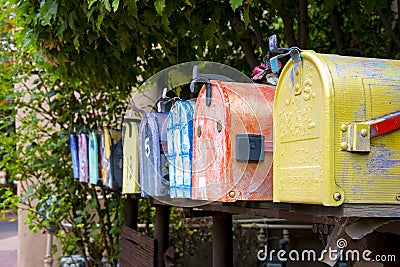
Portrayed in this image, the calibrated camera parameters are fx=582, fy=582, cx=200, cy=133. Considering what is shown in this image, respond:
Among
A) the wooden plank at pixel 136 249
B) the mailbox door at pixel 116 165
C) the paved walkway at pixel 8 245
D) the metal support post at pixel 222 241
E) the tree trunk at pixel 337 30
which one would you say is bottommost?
the paved walkway at pixel 8 245

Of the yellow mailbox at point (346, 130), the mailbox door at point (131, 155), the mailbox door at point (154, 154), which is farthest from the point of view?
the mailbox door at point (131, 155)

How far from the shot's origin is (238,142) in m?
1.73

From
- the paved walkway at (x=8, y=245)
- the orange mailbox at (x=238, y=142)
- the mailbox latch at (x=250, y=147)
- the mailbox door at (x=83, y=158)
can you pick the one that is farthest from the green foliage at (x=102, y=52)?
the paved walkway at (x=8, y=245)

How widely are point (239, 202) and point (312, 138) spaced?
1.56 ft

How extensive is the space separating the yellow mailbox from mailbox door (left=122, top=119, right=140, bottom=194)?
1.23 m

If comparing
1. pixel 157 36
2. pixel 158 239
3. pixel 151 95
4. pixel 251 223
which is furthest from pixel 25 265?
pixel 151 95

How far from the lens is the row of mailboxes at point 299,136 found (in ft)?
4.60

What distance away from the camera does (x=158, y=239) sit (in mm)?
3674

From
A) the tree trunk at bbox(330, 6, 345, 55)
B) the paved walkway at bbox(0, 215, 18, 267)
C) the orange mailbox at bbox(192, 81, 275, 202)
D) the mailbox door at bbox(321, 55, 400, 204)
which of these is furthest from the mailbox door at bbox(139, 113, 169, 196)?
the paved walkway at bbox(0, 215, 18, 267)

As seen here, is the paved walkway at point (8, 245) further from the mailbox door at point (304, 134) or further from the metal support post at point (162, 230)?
the mailbox door at point (304, 134)

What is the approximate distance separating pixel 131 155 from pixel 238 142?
1.06 m

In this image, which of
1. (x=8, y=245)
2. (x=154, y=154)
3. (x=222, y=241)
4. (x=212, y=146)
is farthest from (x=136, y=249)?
(x=8, y=245)

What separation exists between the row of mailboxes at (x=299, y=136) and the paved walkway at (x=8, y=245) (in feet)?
21.5

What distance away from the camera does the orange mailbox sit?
173 cm
